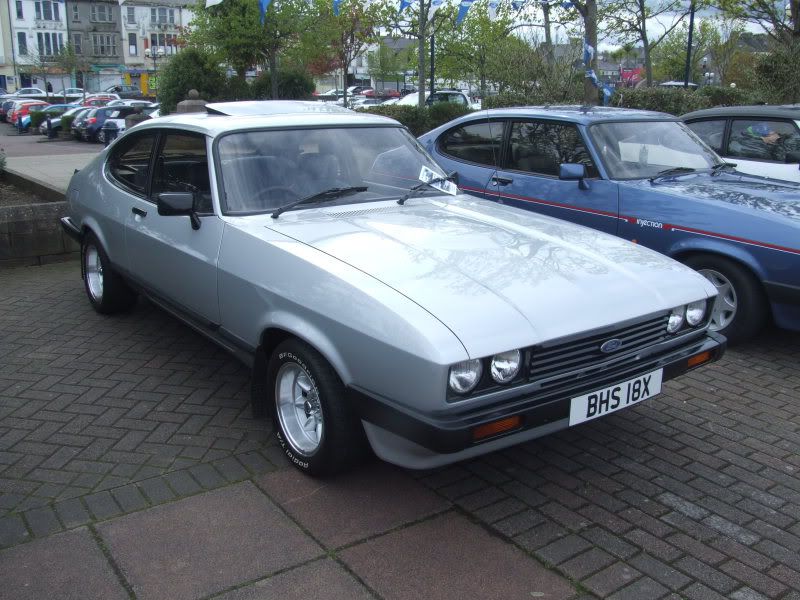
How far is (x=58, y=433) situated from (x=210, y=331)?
3.13ft

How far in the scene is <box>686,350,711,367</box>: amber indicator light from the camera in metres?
3.65

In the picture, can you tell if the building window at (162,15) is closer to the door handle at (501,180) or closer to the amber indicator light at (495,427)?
the door handle at (501,180)

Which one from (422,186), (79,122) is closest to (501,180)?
(422,186)

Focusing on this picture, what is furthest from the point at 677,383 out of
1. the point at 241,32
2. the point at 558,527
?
the point at 241,32

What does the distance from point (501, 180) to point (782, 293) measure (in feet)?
8.65

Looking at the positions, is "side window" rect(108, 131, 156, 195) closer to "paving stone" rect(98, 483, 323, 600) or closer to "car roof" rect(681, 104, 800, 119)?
"paving stone" rect(98, 483, 323, 600)

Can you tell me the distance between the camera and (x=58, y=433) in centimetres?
404

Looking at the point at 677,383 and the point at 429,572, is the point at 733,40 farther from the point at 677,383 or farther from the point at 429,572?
the point at 429,572

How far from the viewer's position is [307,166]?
438 centimetres

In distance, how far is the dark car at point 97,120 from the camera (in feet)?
101

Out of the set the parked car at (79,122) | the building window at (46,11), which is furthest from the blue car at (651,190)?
the building window at (46,11)

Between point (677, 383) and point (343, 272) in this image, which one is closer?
point (343, 272)

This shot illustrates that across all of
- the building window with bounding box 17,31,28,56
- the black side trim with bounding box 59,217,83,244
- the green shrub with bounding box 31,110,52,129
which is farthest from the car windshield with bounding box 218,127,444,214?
the building window with bounding box 17,31,28,56

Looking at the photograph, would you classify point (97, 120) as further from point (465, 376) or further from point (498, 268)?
point (465, 376)
